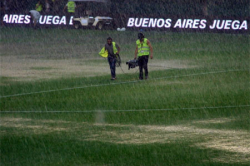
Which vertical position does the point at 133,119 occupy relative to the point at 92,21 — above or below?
below

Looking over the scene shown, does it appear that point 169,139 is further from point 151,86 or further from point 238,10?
point 238,10

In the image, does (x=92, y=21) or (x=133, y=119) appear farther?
(x=92, y=21)

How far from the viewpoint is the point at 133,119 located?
13484 mm

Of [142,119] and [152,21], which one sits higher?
[152,21]

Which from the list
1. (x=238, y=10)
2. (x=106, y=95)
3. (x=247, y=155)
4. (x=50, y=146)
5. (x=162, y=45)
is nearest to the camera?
(x=247, y=155)

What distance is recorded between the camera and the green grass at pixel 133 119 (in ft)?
32.5

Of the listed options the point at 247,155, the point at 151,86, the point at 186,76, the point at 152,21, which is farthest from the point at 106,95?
the point at 152,21

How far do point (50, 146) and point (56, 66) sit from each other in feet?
53.1

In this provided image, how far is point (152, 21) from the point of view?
44188mm

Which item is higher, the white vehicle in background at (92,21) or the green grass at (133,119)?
the white vehicle in background at (92,21)

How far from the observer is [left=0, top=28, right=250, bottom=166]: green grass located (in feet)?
32.5

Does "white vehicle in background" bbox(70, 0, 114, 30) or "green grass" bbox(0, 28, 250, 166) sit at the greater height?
"white vehicle in background" bbox(70, 0, 114, 30)

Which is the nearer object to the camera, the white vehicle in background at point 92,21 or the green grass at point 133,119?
the green grass at point 133,119

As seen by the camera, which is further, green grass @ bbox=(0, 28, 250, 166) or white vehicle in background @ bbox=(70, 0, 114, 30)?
white vehicle in background @ bbox=(70, 0, 114, 30)
